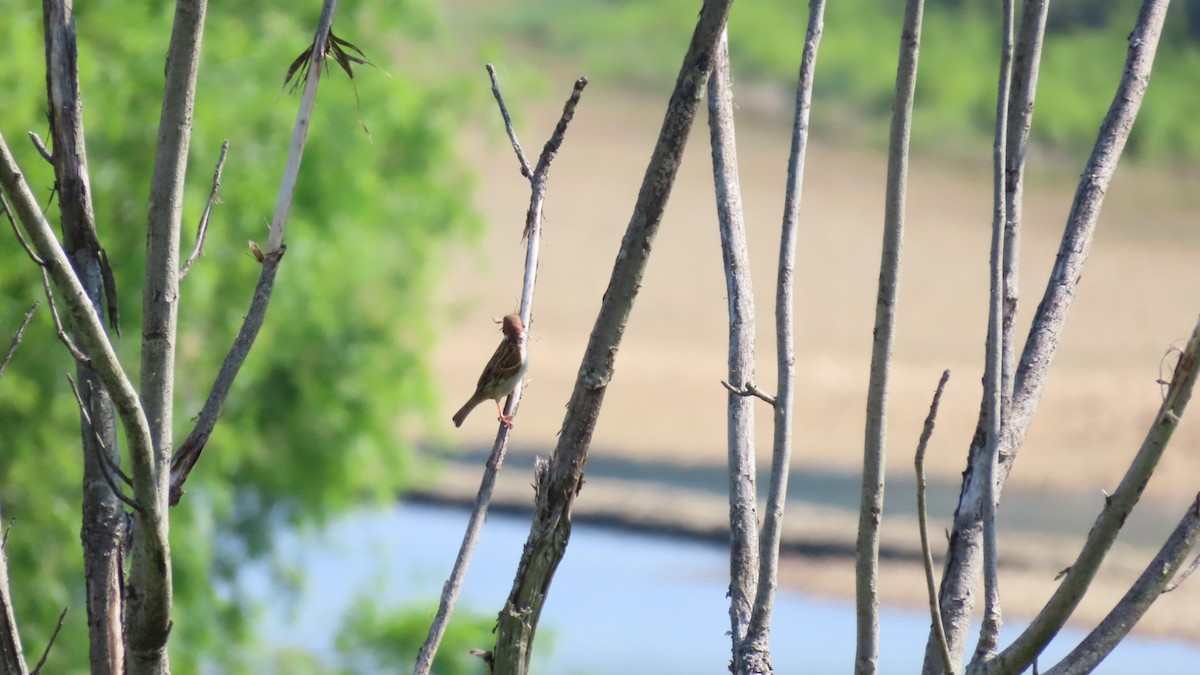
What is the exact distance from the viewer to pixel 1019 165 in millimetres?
1568

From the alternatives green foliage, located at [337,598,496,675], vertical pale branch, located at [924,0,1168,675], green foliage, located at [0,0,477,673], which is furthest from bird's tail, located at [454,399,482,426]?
green foliage, located at [337,598,496,675]

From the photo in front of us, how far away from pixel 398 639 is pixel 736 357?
8400 mm

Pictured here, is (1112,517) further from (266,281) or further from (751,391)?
(266,281)

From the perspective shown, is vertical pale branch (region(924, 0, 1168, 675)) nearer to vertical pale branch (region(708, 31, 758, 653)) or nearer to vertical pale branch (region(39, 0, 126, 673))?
vertical pale branch (region(708, 31, 758, 653))

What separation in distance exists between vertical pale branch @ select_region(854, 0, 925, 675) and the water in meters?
7.64

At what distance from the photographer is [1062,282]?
1.61 m

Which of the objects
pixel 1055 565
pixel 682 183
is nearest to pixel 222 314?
pixel 1055 565

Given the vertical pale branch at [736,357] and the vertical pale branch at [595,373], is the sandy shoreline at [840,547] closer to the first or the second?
the vertical pale branch at [736,357]

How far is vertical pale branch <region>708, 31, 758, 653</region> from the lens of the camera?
155 cm

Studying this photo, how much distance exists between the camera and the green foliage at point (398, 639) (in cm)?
877

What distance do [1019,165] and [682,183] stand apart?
28.0 m

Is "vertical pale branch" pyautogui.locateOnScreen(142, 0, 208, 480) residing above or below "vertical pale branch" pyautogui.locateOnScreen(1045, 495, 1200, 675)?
above

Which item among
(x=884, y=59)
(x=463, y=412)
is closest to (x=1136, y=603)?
(x=463, y=412)

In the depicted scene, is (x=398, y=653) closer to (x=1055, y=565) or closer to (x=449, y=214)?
(x=449, y=214)
